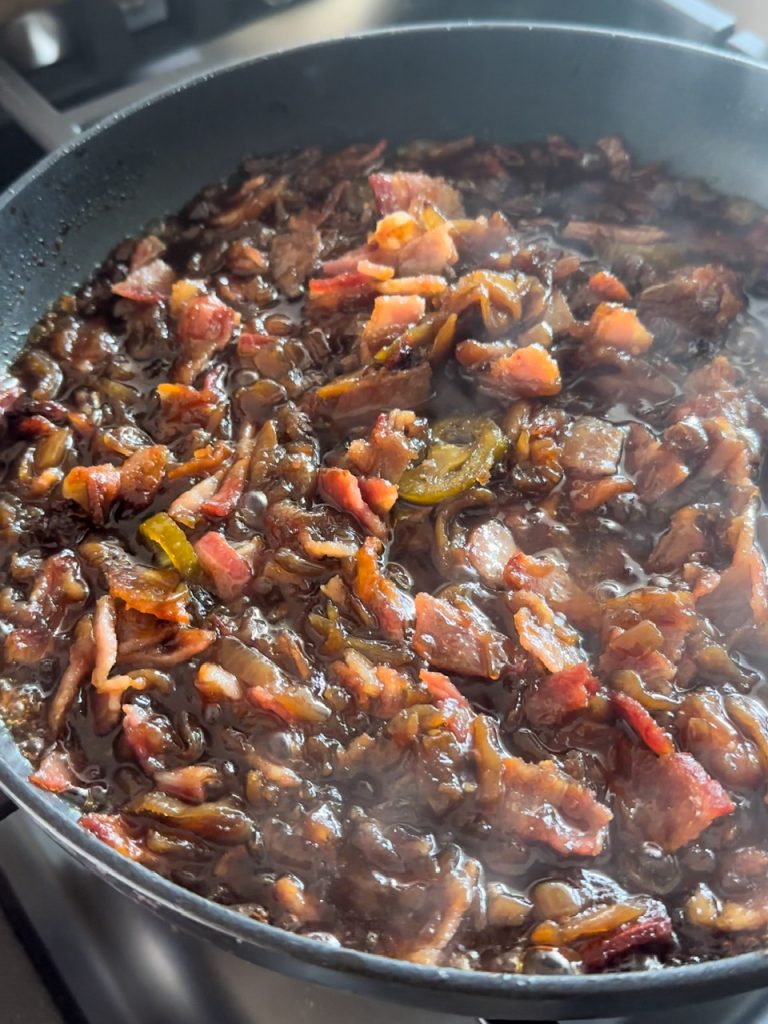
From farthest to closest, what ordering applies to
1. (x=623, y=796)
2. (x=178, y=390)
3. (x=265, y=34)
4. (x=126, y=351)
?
1. (x=265, y=34)
2. (x=126, y=351)
3. (x=178, y=390)
4. (x=623, y=796)

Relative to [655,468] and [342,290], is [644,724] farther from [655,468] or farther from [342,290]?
[342,290]

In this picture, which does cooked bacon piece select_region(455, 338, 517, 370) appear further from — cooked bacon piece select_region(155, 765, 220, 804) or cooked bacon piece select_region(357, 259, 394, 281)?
cooked bacon piece select_region(155, 765, 220, 804)

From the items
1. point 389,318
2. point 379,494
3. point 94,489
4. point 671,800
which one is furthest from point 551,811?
point 389,318

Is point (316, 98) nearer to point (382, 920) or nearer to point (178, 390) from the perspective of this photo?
point (178, 390)

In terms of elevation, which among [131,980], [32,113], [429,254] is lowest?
[131,980]

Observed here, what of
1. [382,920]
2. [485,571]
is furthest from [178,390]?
[382,920]

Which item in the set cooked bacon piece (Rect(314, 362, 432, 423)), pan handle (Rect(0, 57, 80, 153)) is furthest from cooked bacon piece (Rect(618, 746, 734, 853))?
pan handle (Rect(0, 57, 80, 153))

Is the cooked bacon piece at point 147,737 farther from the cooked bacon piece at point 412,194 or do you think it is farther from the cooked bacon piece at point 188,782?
the cooked bacon piece at point 412,194
